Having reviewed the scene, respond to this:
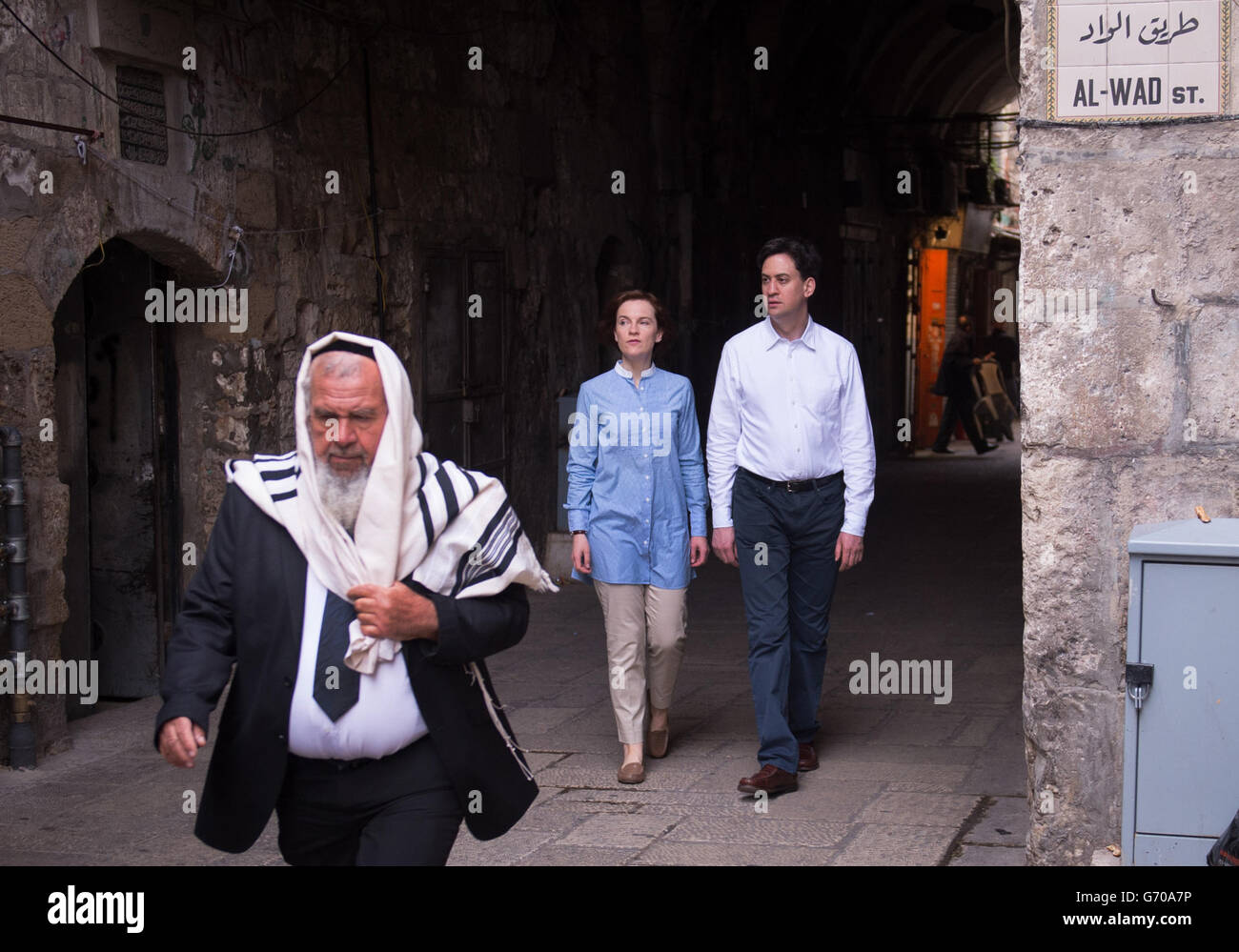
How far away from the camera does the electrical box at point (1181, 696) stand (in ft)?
11.5

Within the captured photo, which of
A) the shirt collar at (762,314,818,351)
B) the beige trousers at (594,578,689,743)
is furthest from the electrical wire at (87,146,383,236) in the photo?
the shirt collar at (762,314,818,351)

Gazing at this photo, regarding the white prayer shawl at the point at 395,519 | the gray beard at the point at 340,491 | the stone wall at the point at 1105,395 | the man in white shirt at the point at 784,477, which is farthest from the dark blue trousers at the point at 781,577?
the gray beard at the point at 340,491

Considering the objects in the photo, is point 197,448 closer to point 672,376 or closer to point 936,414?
point 672,376

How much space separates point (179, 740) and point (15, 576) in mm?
3113

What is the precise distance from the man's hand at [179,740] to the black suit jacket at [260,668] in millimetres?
15

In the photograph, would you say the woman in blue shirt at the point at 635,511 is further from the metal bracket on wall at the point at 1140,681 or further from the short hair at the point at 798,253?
the metal bracket on wall at the point at 1140,681

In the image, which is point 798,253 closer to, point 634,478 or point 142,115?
point 634,478

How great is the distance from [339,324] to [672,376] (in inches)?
117

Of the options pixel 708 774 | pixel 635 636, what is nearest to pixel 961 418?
pixel 708 774

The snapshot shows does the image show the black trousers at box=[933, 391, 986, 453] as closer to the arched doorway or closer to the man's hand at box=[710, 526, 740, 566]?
the arched doorway

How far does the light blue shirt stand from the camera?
518 centimetres
